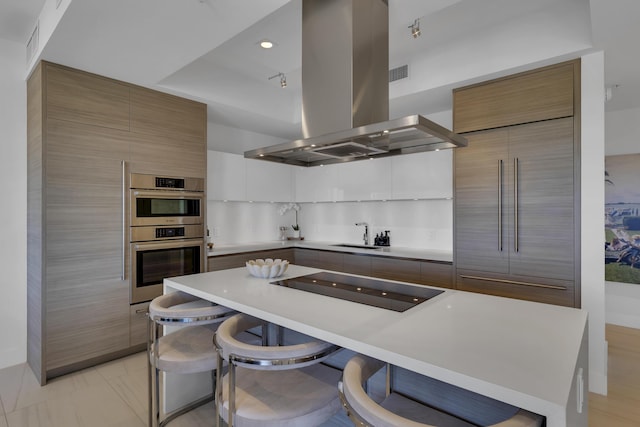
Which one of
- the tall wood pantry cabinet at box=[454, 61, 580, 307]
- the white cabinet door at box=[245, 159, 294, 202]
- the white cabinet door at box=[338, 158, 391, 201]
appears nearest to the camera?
the tall wood pantry cabinet at box=[454, 61, 580, 307]

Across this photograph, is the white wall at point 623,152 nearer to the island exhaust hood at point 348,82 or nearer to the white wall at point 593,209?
the white wall at point 593,209

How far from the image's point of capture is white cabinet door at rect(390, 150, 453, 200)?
3.60 metres

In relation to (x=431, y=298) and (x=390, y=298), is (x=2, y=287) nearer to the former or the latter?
(x=390, y=298)

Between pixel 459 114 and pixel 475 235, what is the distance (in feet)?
3.67

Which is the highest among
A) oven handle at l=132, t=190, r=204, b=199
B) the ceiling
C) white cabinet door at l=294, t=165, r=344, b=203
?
the ceiling

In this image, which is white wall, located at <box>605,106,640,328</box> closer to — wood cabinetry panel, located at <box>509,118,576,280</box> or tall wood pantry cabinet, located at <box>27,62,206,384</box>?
wood cabinetry panel, located at <box>509,118,576,280</box>

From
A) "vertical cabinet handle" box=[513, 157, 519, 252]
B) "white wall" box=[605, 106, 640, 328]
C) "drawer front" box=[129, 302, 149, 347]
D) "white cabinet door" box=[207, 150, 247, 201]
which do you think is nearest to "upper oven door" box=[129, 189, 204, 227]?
"white cabinet door" box=[207, 150, 247, 201]

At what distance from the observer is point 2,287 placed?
290 cm

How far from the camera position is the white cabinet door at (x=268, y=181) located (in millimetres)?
4406

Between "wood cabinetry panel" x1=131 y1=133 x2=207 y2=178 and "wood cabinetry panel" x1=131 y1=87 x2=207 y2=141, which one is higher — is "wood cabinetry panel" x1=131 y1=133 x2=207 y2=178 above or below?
below

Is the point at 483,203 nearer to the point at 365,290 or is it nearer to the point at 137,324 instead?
the point at 365,290

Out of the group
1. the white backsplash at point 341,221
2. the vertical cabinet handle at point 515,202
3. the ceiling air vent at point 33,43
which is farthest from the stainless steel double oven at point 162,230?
the vertical cabinet handle at point 515,202

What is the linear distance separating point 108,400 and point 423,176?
11.4 ft

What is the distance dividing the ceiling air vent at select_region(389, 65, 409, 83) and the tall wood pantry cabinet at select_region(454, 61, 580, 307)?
53 cm
